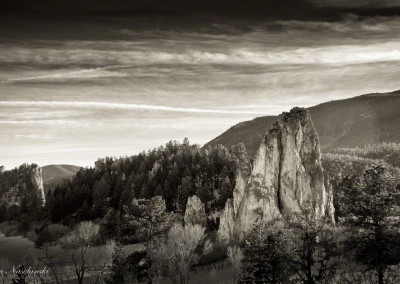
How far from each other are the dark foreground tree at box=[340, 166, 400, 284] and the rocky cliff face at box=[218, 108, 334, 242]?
1771 inches

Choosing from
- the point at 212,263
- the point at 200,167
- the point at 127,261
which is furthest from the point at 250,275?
the point at 200,167

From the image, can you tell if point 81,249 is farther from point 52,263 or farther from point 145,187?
point 145,187

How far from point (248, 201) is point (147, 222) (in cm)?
3455

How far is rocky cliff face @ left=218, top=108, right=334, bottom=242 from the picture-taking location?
70.6 m

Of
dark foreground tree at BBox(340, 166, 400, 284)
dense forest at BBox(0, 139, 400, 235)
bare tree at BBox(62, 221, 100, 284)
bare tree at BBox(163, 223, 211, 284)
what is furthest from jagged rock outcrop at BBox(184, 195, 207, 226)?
dark foreground tree at BBox(340, 166, 400, 284)

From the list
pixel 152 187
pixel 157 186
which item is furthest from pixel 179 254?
pixel 152 187

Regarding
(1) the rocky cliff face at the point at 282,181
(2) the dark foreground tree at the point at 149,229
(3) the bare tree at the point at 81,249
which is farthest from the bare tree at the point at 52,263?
(1) the rocky cliff face at the point at 282,181

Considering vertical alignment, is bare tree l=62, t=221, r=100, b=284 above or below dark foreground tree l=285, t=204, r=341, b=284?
below

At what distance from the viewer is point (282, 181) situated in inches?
2862

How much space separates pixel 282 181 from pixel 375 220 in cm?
4886

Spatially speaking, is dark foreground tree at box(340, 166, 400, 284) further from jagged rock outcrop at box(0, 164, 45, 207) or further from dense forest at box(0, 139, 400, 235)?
jagged rock outcrop at box(0, 164, 45, 207)

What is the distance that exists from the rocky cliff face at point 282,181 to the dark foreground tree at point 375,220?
44976mm

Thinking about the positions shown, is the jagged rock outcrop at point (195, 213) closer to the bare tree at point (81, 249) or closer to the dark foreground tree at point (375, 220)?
the bare tree at point (81, 249)

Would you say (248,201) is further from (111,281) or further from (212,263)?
(111,281)
